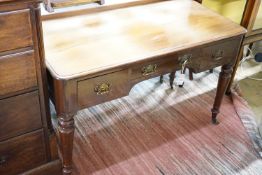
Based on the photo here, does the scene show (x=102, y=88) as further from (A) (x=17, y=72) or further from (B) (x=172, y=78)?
(B) (x=172, y=78)

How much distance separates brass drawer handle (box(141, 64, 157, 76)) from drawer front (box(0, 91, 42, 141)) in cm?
46

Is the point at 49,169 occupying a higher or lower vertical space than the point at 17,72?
lower

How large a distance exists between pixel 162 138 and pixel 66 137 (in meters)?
0.68

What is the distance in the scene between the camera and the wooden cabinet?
106cm

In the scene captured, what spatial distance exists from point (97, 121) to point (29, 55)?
894 millimetres

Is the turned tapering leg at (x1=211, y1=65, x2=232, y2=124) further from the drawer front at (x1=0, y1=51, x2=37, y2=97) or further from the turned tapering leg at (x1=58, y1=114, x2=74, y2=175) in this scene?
the drawer front at (x1=0, y1=51, x2=37, y2=97)

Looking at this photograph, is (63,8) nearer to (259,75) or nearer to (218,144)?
(218,144)

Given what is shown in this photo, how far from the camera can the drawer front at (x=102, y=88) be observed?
4.21 ft

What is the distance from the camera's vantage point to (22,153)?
1394mm

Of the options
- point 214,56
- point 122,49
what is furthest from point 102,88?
point 214,56

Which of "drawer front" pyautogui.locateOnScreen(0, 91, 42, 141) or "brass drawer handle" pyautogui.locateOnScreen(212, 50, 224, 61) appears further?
"brass drawer handle" pyautogui.locateOnScreen(212, 50, 224, 61)

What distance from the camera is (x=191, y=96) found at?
7.30 feet

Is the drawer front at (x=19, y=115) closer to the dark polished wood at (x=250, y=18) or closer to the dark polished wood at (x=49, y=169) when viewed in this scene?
the dark polished wood at (x=49, y=169)

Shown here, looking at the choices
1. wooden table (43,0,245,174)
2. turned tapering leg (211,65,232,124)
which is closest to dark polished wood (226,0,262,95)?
turned tapering leg (211,65,232,124)
